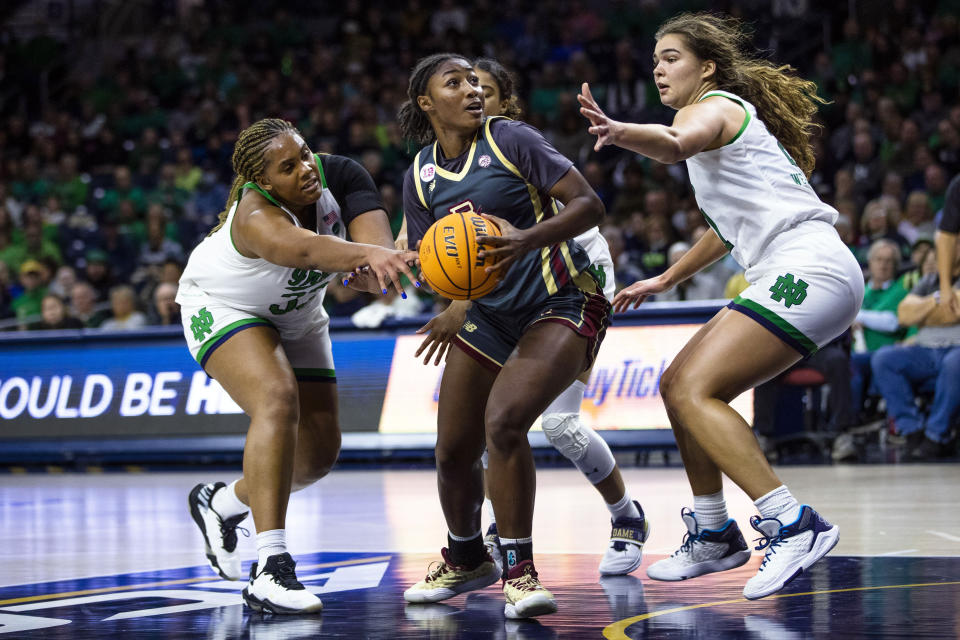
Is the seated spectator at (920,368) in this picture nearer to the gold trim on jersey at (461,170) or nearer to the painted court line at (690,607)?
the painted court line at (690,607)

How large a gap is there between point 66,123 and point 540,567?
16038 millimetres

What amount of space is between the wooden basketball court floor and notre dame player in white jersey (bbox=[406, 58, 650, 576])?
0.12m

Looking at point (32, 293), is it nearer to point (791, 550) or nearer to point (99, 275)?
point (99, 275)

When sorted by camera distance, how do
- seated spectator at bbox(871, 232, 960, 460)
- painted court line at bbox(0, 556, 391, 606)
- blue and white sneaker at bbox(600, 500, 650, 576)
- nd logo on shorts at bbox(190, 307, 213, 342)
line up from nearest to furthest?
painted court line at bbox(0, 556, 391, 606)
nd logo on shorts at bbox(190, 307, 213, 342)
blue and white sneaker at bbox(600, 500, 650, 576)
seated spectator at bbox(871, 232, 960, 460)

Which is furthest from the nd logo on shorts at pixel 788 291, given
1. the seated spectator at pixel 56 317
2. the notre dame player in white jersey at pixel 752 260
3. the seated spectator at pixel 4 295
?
the seated spectator at pixel 4 295

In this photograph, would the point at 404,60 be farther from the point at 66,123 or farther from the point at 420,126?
the point at 420,126

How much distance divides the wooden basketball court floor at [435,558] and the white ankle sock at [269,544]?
0.74ft

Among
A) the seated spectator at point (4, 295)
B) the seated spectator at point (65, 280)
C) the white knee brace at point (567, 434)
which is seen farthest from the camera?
the seated spectator at point (4, 295)

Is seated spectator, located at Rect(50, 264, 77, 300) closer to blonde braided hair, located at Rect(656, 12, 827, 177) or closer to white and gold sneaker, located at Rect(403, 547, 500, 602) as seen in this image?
white and gold sneaker, located at Rect(403, 547, 500, 602)

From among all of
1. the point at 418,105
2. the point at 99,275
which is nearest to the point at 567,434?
the point at 418,105

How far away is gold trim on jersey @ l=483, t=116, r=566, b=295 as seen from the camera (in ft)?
14.8

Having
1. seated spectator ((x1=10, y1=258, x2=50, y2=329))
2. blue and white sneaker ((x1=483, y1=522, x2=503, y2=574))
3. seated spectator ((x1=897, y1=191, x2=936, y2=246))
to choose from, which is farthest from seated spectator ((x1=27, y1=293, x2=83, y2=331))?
blue and white sneaker ((x1=483, y1=522, x2=503, y2=574))

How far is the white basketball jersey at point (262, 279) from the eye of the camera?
193 inches

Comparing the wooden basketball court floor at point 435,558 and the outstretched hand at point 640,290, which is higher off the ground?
the outstretched hand at point 640,290
